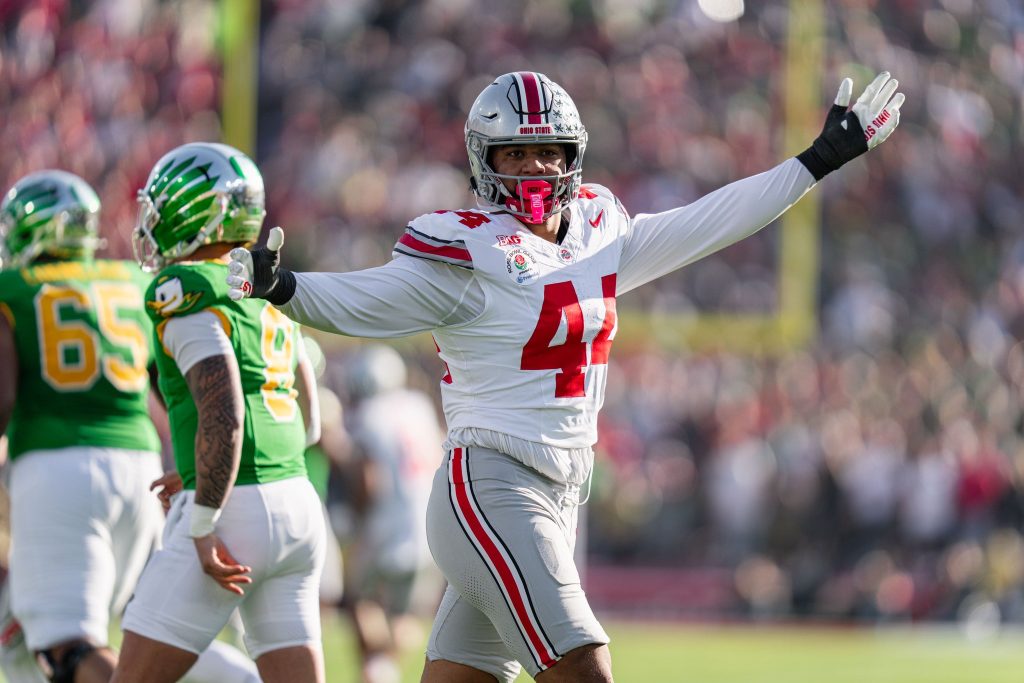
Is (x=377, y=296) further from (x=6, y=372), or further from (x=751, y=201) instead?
(x=6, y=372)

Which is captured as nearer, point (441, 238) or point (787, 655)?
point (441, 238)

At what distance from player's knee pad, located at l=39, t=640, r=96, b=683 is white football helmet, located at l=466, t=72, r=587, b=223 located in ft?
6.29

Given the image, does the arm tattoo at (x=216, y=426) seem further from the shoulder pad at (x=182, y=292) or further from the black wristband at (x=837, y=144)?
the black wristband at (x=837, y=144)

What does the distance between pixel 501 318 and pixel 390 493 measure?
17.7 feet

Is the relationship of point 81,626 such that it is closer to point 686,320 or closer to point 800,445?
point 686,320

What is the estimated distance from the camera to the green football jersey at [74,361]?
5.41 m

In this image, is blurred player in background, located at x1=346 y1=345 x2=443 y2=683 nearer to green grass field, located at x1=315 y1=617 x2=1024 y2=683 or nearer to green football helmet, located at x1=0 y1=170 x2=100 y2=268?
green grass field, located at x1=315 y1=617 x2=1024 y2=683

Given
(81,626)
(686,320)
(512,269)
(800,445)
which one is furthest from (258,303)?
(800,445)

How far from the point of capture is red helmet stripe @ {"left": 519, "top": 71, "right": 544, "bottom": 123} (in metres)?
4.42

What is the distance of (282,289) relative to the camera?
406cm

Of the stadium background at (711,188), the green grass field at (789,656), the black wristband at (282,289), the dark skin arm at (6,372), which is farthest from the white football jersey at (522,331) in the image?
the stadium background at (711,188)

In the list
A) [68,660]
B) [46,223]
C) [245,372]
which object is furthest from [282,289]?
[46,223]

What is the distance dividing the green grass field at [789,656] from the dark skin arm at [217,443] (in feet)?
15.2

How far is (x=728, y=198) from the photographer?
4.62 meters
